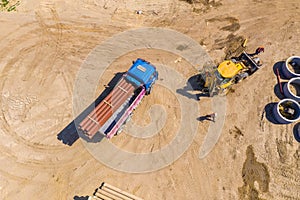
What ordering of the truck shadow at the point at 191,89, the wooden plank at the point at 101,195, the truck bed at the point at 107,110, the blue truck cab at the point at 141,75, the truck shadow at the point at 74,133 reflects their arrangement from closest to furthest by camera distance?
the wooden plank at the point at 101,195 < the truck bed at the point at 107,110 < the truck shadow at the point at 74,133 < the blue truck cab at the point at 141,75 < the truck shadow at the point at 191,89

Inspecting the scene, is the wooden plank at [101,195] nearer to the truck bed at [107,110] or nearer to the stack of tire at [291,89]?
the truck bed at [107,110]

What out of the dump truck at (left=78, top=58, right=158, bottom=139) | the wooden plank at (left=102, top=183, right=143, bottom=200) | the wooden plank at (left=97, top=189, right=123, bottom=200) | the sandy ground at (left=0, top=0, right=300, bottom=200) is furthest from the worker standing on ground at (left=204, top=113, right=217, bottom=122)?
the wooden plank at (left=97, top=189, right=123, bottom=200)

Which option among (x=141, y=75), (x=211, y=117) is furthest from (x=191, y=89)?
(x=141, y=75)

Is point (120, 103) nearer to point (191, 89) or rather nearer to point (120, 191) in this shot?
point (120, 191)

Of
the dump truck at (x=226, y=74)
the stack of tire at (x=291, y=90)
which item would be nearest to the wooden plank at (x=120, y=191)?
the dump truck at (x=226, y=74)

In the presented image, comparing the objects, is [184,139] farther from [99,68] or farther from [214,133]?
[99,68]

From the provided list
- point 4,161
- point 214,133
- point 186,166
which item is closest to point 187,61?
point 214,133

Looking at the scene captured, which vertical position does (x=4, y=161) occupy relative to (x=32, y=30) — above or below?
below
